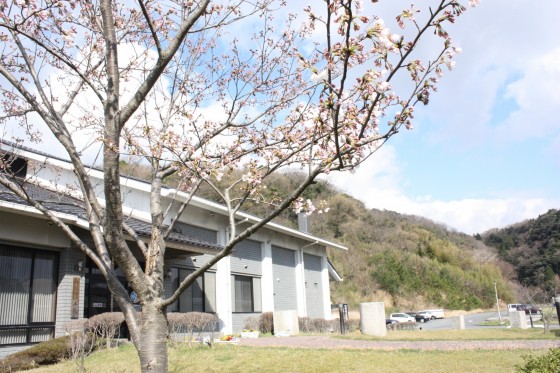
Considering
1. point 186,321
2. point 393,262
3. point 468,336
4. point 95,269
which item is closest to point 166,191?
point 95,269

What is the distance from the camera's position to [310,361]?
8766 millimetres

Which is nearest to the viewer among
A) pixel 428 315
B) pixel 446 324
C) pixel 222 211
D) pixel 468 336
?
pixel 468 336

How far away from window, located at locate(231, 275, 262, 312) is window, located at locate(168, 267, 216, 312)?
1259 millimetres

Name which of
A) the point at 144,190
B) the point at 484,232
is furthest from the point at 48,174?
the point at 484,232

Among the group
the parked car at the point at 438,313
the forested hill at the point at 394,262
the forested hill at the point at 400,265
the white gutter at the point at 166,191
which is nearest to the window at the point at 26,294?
the white gutter at the point at 166,191

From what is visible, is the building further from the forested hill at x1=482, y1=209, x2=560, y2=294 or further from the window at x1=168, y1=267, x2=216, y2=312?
the forested hill at x1=482, y1=209, x2=560, y2=294

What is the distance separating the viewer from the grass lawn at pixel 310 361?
8016 millimetres

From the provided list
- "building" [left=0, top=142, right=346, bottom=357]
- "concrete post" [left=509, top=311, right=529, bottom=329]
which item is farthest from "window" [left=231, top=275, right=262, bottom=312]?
"concrete post" [left=509, top=311, right=529, bottom=329]

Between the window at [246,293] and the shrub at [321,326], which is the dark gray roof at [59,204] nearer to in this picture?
the window at [246,293]

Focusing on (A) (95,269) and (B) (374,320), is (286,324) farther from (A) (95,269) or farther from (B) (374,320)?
(A) (95,269)

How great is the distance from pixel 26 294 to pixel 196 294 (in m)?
6.46

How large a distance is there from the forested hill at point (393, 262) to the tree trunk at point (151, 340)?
977 inches

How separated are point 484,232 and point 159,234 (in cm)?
8214

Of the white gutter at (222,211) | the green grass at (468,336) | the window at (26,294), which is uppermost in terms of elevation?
the white gutter at (222,211)
